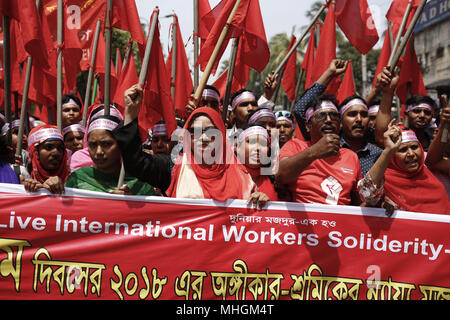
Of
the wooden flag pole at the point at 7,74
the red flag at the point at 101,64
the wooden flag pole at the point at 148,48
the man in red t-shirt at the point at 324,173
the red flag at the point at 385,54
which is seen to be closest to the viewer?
the man in red t-shirt at the point at 324,173

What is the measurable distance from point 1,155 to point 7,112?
0.40m

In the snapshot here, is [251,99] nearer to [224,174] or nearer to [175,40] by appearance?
[175,40]

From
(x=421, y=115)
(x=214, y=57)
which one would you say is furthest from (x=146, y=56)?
(x=421, y=115)

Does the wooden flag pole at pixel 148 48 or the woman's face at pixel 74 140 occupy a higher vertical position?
the wooden flag pole at pixel 148 48

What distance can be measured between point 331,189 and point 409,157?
75cm

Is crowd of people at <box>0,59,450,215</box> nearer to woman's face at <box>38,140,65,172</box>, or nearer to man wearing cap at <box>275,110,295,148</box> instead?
woman's face at <box>38,140,65,172</box>

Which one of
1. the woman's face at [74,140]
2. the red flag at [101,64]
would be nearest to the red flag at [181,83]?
the woman's face at [74,140]

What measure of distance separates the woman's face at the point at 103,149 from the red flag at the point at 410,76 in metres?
3.70

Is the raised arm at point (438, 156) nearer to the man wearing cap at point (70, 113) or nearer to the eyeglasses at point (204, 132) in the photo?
the eyeglasses at point (204, 132)

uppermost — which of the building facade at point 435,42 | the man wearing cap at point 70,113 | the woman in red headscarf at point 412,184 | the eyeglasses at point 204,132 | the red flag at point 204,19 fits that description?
the building facade at point 435,42

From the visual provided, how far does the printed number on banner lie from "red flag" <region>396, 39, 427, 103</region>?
2.93 meters

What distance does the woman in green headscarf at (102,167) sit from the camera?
3.41m

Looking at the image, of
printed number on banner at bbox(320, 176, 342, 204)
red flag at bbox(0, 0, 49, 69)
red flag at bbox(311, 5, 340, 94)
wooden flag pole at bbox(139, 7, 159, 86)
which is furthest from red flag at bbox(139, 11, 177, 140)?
red flag at bbox(311, 5, 340, 94)

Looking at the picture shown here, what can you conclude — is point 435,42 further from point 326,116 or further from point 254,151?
point 254,151
